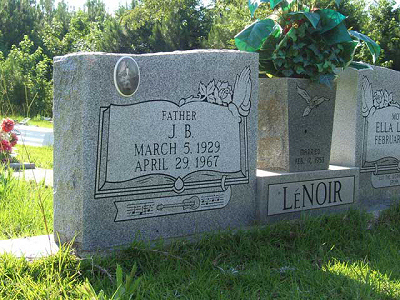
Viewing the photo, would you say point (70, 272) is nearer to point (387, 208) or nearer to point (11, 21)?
point (387, 208)

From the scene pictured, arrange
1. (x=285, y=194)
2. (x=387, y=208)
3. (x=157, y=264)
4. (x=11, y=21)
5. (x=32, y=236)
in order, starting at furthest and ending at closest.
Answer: (x=11, y=21)
(x=387, y=208)
(x=285, y=194)
(x=32, y=236)
(x=157, y=264)

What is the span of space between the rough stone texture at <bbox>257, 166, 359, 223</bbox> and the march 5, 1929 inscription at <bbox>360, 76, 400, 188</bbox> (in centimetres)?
44

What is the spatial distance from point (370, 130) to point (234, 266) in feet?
7.43

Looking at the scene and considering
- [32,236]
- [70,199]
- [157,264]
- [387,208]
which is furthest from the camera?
[387,208]

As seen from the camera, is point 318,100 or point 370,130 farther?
point 370,130

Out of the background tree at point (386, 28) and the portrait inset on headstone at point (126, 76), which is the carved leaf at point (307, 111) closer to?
the portrait inset on headstone at point (126, 76)

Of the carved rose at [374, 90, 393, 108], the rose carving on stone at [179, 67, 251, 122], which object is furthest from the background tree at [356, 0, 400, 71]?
the rose carving on stone at [179, 67, 251, 122]

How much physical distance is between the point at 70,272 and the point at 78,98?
96cm

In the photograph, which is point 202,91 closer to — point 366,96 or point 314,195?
point 314,195

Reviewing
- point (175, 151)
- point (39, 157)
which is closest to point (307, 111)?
point (175, 151)

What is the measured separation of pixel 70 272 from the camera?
8.19 feet

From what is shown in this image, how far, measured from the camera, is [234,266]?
2.80 meters

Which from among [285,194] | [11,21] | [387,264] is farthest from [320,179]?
[11,21]

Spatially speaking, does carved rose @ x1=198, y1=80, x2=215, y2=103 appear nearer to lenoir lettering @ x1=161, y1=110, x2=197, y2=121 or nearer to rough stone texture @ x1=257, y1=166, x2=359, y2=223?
lenoir lettering @ x1=161, y1=110, x2=197, y2=121
